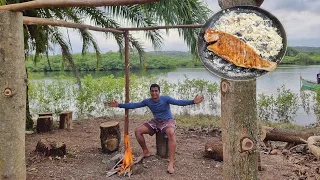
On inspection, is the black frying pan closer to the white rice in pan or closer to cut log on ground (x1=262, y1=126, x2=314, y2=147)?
the white rice in pan

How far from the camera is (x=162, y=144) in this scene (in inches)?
208

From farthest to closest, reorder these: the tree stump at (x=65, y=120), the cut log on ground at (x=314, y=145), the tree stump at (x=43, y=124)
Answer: the tree stump at (x=65, y=120) → the tree stump at (x=43, y=124) → the cut log on ground at (x=314, y=145)

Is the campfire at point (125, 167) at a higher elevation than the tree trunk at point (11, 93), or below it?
below

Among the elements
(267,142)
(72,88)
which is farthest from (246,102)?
(72,88)

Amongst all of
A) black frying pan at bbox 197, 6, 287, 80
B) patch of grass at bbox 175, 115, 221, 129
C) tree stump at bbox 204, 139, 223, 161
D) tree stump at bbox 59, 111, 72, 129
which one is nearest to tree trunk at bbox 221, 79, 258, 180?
black frying pan at bbox 197, 6, 287, 80

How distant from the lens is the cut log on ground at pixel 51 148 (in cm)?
534

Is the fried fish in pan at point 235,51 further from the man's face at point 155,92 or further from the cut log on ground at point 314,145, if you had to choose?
the man's face at point 155,92

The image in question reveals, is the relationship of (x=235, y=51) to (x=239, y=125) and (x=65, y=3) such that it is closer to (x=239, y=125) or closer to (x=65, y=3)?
(x=239, y=125)

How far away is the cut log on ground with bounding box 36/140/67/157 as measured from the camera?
5336 mm

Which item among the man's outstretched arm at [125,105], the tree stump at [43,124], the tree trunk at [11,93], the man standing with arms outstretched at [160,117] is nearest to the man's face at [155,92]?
the man standing with arms outstretched at [160,117]

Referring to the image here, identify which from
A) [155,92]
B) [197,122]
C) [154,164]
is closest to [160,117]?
[155,92]

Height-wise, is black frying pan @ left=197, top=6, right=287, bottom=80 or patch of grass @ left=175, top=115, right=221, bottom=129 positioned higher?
black frying pan @ left=197, top=6, right=287, bottom=80

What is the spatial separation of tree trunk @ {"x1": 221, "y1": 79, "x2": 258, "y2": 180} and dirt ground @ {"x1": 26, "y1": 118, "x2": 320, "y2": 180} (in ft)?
7.65

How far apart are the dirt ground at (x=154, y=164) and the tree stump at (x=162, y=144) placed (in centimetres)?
11
